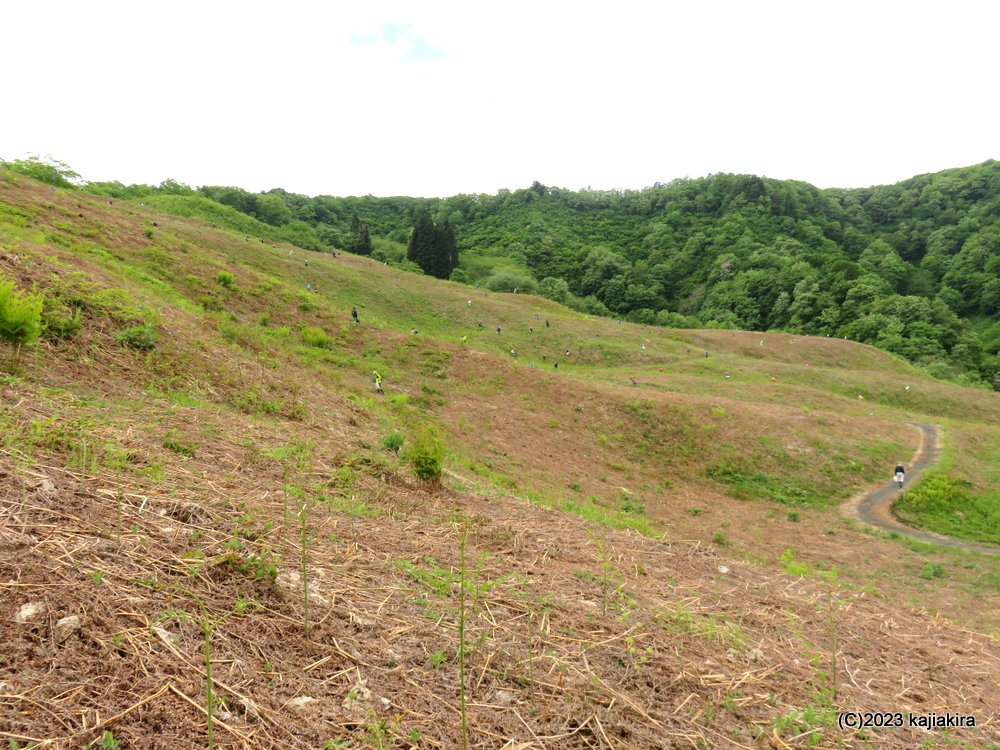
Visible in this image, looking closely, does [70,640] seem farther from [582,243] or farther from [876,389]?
[582,243]

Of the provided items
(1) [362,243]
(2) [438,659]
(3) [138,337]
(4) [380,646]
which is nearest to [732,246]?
(1) [362,243]

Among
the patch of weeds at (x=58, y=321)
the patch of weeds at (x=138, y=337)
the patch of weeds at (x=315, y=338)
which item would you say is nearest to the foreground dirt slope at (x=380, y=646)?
the patch of weeds at (x=58, y=321)

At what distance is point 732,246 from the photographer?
91312mm

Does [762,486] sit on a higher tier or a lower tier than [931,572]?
lower

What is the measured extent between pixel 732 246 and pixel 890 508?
84624mm

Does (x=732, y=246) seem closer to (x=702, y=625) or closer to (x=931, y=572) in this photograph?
(x=931, y=572)

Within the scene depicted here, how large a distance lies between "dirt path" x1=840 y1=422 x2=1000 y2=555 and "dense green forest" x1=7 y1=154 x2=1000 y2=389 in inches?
1470

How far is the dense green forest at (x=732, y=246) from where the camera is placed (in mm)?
62594

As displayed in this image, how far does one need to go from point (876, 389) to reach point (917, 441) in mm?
14048

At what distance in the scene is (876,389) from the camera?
3550 cm

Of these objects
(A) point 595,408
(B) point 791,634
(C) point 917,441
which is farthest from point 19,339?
(C) point 917,441

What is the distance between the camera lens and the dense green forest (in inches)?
2464

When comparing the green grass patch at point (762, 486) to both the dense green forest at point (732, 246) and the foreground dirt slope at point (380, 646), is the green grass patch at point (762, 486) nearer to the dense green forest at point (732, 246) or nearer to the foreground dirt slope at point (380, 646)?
the foreground dirt slope at point (380, 646)

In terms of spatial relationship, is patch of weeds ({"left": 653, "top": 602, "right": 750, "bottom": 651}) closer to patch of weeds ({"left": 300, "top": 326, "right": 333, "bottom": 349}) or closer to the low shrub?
the low shrub
